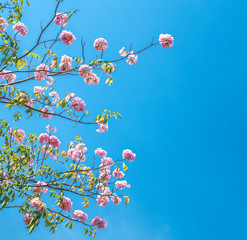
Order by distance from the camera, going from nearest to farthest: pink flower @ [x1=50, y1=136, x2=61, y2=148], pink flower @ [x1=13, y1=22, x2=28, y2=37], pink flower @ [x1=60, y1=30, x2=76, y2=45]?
pink flower @ [x1=60, y1=30, x2=76, y2=45], pink flower @ [x1=13, y1=22, x2=28, y2=37], pink flower @ [x1=50, y1=136, x2=61, y2=148]

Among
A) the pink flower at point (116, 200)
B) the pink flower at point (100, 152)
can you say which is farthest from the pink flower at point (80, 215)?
the pink flower at point (100, 152)

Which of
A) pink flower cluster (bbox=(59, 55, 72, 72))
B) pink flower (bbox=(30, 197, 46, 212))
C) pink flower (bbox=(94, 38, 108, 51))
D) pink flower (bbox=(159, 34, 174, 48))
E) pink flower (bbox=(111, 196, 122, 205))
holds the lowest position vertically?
pink flower (bbox=(30, 197, 46, 212))

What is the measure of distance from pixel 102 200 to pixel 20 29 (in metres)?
3.69

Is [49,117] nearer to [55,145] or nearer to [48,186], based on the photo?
[55,145]

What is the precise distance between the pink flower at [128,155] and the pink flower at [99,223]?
55.5 inches

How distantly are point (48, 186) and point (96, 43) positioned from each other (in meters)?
2.81

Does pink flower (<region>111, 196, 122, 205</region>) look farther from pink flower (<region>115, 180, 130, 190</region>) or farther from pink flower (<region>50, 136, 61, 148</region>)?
pink flower (<region>50, 136, 61, 148</region>)

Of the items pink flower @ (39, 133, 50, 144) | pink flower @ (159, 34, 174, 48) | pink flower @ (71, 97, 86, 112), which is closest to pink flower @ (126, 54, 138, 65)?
pink flower @ (159, 34, 174, 48)

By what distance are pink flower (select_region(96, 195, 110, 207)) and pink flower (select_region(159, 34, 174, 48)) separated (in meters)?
3.29

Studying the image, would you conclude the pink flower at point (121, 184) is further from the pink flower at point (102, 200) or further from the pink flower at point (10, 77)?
the pink flower at point (10, 77)

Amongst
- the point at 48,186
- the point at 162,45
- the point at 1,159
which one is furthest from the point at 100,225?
the point at 162,45

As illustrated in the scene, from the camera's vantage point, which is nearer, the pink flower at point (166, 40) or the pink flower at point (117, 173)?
the pink flower at point (166, 40)

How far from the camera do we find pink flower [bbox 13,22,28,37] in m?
5.31

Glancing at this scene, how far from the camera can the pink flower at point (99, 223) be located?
6105 mm
